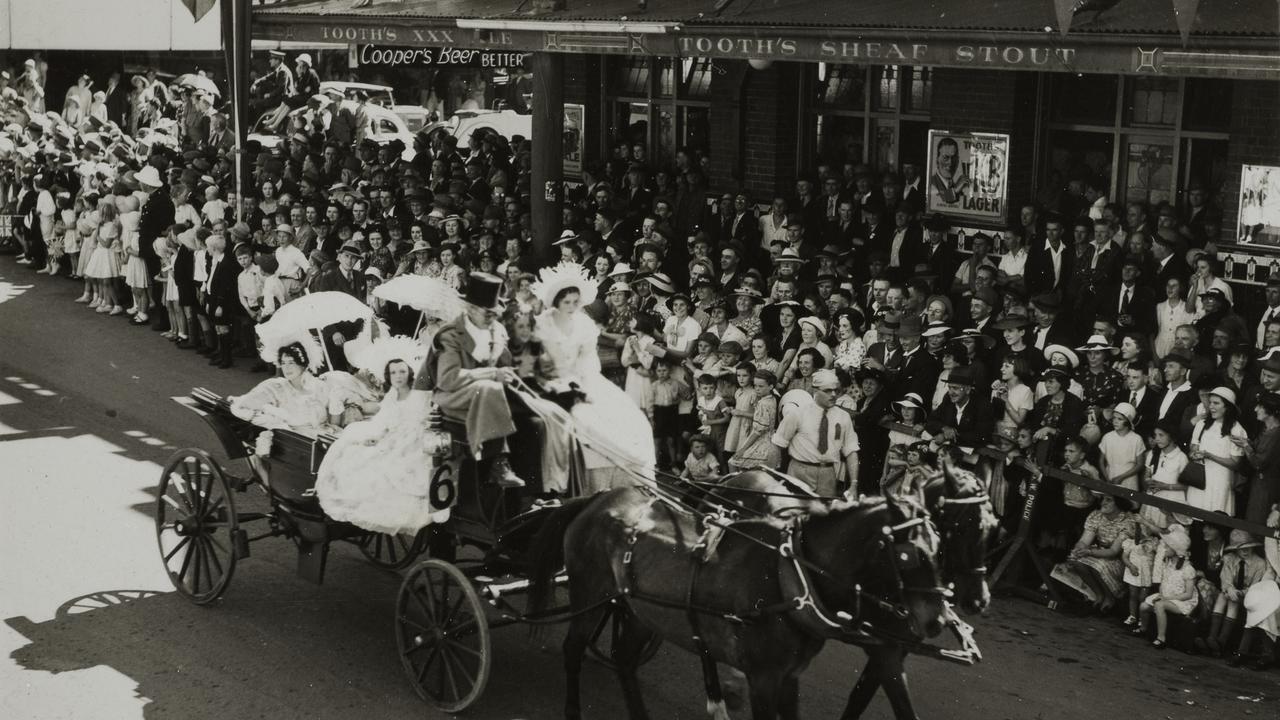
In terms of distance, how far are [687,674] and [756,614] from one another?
6.77 ft

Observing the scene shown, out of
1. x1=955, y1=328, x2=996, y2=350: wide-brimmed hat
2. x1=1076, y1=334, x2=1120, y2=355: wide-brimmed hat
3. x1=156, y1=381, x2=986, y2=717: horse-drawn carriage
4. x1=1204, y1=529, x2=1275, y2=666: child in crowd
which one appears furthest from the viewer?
x1=955, y1=328, x2=996, y2=350: wide-brimmed hat

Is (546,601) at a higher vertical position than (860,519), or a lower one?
lower

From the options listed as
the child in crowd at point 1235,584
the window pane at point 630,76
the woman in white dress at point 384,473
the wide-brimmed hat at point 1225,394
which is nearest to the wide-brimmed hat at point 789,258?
the wide-brimmed hat at point 1225,394

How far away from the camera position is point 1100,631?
34.6 ft

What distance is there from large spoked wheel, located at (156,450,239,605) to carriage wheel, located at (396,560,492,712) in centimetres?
167

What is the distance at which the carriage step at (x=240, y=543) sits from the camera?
1019cm

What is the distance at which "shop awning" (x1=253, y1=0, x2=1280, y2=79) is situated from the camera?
1097 centimetres

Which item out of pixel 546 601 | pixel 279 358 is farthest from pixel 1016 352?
pixel 279 358

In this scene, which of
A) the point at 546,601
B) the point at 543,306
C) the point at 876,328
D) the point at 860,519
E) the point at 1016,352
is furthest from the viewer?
the point at 876,328

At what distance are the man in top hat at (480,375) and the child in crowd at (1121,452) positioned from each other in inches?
171

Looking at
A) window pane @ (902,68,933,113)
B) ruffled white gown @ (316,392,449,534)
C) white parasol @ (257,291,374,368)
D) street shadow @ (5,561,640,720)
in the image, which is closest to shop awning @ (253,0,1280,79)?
window pane @ (902,68,933,113)

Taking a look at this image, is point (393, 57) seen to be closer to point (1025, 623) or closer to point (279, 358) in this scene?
point (279, 358)

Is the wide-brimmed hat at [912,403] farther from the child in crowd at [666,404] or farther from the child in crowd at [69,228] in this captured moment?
the child in crowd at [69,228]

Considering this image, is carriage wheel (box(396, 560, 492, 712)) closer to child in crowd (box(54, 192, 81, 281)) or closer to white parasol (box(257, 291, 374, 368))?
white parasol (box(257, 291, 374, 368))
